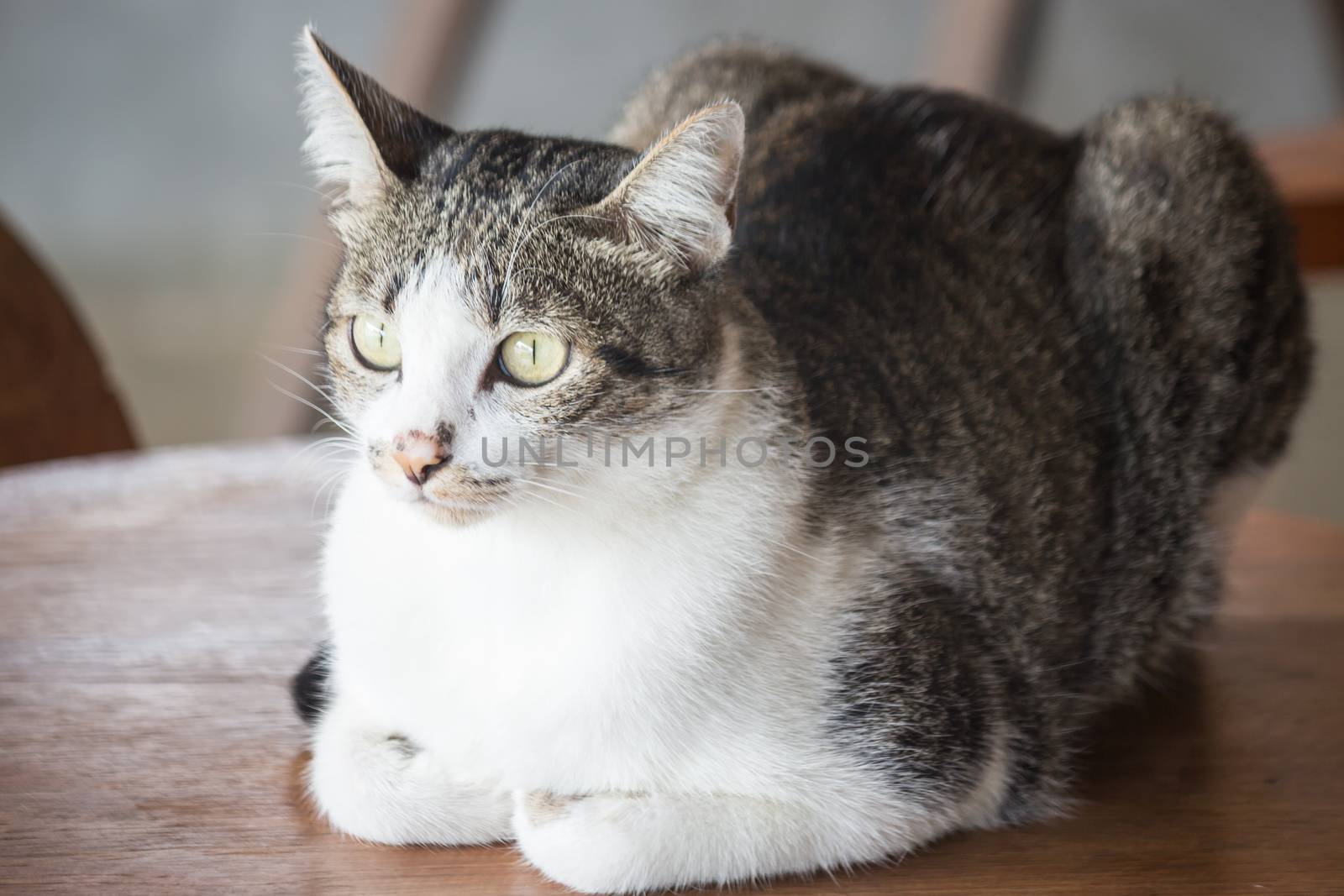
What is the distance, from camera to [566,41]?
3975 millimetres

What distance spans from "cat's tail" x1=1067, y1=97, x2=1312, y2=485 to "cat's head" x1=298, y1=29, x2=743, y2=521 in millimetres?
773

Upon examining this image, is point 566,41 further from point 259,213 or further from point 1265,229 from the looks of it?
point 1265,229

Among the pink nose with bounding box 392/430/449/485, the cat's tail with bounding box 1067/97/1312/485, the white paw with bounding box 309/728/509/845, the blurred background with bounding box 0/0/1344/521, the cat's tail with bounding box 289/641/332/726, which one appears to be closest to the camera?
the pink nose with bounding box 392/430/449/485

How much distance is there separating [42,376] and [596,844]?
1.76 meters

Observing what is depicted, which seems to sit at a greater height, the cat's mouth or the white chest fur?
the cat's mouth

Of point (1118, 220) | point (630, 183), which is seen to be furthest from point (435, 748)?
point (1118, 220)

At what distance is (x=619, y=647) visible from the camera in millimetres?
1230

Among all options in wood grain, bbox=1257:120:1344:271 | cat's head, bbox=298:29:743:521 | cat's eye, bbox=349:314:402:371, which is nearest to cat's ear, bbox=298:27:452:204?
cat's head, bbox=298:29:743:521

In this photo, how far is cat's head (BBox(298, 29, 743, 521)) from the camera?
1176mm

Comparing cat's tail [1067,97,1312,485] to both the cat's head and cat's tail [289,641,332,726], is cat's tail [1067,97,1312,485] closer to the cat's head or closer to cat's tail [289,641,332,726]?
the cat's head

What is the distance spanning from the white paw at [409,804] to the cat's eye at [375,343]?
39 centimetres

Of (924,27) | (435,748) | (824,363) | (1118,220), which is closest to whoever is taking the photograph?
(435,748)

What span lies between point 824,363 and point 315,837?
2.41 feet

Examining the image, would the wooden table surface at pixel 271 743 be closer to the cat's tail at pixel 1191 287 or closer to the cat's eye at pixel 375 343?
the cat's tail at pixel 1191 287
